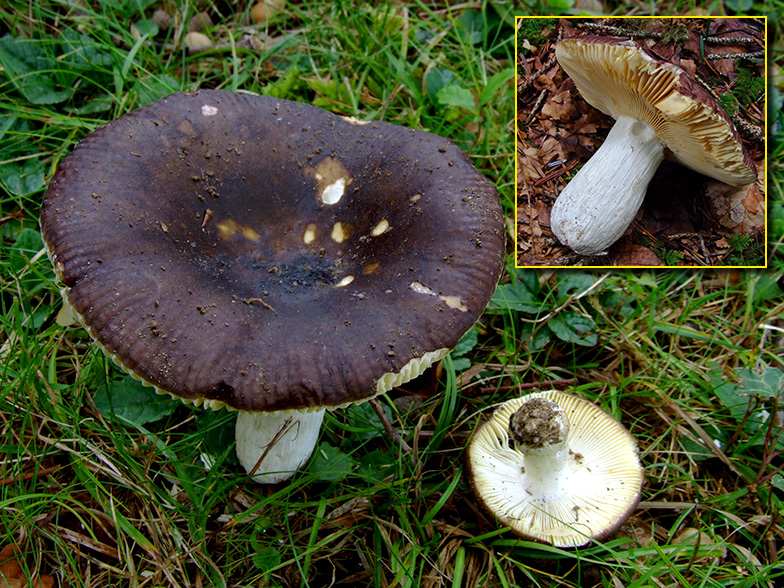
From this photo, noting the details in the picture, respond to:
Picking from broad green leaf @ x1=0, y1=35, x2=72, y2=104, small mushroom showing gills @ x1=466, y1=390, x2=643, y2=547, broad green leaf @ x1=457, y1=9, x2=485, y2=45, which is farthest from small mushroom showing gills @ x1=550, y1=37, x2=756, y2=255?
broad green leaf @ x1=0, y1=35, x2=72, y2=104

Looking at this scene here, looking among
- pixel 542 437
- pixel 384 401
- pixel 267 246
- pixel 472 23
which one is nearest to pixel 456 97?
pixel 472 23

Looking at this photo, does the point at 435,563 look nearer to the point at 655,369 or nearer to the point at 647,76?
the point at 655,369

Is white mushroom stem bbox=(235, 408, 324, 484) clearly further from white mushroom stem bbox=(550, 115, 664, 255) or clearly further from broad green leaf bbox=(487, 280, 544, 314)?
white mushroom stem bbox=(550, 115, 664, 255)

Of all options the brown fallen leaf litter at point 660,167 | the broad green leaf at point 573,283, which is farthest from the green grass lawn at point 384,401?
the brown fallen leaf litter at point 660,167

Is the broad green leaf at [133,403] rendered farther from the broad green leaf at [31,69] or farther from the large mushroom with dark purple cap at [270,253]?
the broad green leaf at [31,69]

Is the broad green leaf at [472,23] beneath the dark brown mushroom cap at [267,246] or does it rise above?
above

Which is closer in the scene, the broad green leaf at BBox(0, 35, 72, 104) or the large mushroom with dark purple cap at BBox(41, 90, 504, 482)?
the large mushroom with dark purple cap at BBox(41, 90, 504, 482)
